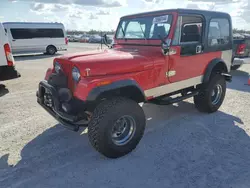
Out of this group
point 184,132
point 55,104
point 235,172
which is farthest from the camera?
point 184,132

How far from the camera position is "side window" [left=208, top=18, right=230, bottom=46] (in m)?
4.38

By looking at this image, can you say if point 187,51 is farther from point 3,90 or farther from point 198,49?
point 3,90

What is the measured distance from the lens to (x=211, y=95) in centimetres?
466

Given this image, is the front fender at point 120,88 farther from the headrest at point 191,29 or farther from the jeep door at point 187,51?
the headrest at point 191,29

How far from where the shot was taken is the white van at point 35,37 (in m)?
14.9

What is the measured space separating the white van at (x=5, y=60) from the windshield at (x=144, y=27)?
3.43 m

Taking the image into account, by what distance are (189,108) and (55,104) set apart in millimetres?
3310

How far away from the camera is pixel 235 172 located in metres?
2.82

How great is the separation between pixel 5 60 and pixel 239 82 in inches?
302

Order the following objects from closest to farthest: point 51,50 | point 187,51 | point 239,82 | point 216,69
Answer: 1. point 187,51
2. point 216,69
3. point 239,82
4. point 51,50

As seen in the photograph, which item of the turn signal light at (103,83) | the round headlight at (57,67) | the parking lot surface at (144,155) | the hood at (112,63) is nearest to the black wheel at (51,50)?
the parking lot surface at (144,155)

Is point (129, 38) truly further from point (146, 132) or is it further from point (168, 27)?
point (146, 132)

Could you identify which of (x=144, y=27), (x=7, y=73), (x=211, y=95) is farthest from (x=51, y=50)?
(x=211, y=95)

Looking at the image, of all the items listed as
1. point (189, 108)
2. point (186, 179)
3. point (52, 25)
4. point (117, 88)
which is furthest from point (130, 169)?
point (52, 25)
